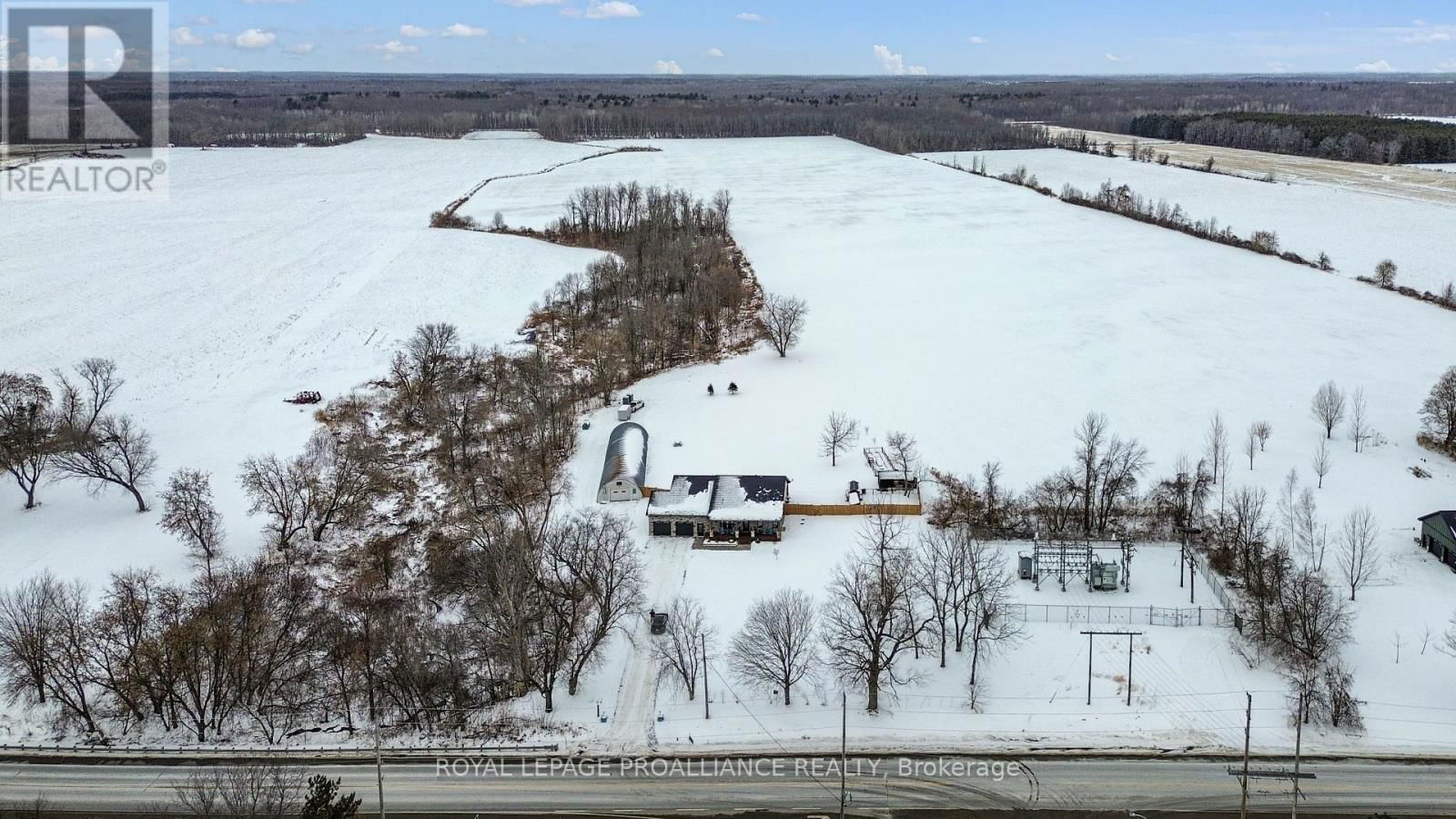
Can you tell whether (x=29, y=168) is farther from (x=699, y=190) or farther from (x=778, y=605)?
(x=778, y=605)

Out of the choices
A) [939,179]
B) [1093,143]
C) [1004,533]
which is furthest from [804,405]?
[1093,143]

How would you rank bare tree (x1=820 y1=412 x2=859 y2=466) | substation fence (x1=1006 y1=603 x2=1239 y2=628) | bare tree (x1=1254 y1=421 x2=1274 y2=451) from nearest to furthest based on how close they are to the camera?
substation fence (x1=1006 y1=603 x2=1239 y2=628)
bare tree (x1=1254 y1=421 x2=1274 y2=451)
bare tree (x1=820 y1=412 x2=859 y2=466)

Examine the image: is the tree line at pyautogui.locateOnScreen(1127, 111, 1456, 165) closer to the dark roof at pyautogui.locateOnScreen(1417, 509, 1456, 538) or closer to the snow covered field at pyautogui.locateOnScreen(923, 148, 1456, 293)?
the snow covered field at pyautogui.locateOnScreen(923, 148, 1456, 293)

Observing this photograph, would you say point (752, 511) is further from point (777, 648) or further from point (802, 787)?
point (802, 787)

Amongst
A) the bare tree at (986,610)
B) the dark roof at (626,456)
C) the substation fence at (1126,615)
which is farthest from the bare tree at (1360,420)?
the dark roof at (626,456)

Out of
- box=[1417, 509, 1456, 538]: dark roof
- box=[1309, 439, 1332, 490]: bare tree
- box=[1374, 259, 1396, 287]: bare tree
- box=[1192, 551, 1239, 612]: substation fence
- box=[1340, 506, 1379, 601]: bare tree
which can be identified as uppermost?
box=[1374, 259, 1396, 287]: bare tree

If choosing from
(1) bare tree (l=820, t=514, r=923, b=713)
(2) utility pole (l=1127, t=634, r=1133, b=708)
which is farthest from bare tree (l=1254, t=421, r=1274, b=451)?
(1) bare tree (l=820, t=514, r=923, b=713)

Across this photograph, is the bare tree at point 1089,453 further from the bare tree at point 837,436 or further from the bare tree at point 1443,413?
the bare tree at point 1443,413

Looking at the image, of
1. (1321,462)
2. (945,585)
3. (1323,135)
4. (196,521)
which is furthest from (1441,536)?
(1323,135)
